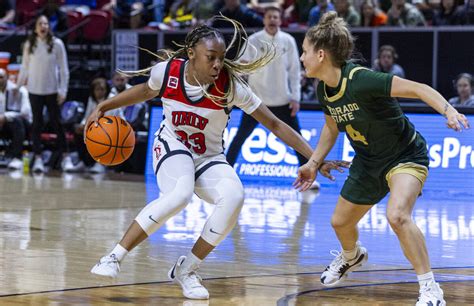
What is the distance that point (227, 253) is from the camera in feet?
25.9

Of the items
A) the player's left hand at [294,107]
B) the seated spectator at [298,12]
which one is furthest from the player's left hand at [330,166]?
the seated spectator at [298,12]

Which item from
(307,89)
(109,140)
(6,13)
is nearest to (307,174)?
(109,140)

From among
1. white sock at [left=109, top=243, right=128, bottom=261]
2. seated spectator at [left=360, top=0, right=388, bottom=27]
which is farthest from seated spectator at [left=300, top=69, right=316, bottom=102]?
white sock at [left=109, top=243, right=128, bottom=261]

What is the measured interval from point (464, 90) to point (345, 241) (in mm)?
7391

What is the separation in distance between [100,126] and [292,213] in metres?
4.08

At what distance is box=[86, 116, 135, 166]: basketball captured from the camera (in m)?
6.93

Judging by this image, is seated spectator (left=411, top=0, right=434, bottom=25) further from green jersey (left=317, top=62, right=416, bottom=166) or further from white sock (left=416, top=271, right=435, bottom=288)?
white sock (left=416, top=271, right=435, bottom=288)

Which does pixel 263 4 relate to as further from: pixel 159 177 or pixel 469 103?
pixel 159 177

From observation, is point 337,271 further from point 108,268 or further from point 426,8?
Result: point 426,8

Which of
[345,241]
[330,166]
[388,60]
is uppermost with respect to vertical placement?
[388,60]

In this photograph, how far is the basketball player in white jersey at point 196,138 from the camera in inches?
244

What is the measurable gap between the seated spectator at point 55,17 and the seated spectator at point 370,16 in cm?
574

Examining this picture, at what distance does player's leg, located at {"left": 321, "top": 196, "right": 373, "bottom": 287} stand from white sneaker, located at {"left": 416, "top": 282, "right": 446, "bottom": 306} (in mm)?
819

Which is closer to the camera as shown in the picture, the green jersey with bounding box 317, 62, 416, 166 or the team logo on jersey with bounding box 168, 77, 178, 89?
the green jersey with bounding box 317, 62, 416, 166
